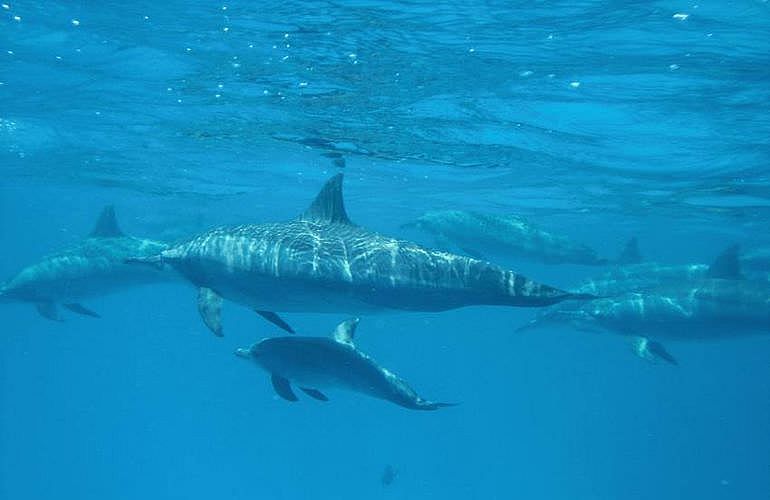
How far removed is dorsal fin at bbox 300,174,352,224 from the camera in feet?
28.6

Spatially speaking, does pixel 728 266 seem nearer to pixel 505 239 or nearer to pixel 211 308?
pixel 505 239

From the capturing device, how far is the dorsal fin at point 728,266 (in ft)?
52.8

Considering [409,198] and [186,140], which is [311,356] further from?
[409,198]

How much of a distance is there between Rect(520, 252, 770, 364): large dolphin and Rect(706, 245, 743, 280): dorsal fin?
0.02 metres

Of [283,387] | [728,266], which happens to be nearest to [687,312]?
[728,266]

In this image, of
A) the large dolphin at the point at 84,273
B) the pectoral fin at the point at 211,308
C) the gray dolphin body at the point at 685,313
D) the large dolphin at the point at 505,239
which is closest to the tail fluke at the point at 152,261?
the pectoral fin at the point at 211,308

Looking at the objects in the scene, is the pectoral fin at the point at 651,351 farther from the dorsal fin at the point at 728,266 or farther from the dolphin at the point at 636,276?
the dolphin at the point at 636,276

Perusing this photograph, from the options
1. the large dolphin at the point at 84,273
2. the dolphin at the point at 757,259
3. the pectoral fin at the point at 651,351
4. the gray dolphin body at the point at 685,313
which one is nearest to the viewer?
the pectoral fin at the point at 651,351

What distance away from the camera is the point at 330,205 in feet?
28.8

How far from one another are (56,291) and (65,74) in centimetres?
588

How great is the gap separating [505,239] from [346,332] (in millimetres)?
13066

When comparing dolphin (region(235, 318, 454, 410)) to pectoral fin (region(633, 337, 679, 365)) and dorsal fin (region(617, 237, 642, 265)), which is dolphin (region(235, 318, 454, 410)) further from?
dorsal fin (region(617, 237, 642, 265))

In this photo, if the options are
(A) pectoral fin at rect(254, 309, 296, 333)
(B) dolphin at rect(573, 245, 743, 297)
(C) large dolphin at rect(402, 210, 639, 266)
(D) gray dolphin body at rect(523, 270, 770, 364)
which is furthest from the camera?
(C) large dolphin at rect(402, 210, 639, 266)

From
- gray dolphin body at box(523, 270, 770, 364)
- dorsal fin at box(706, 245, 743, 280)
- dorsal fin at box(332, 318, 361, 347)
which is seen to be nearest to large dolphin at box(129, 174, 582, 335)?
Answer: dorsal fin at box(332, 318, 361, 347)
